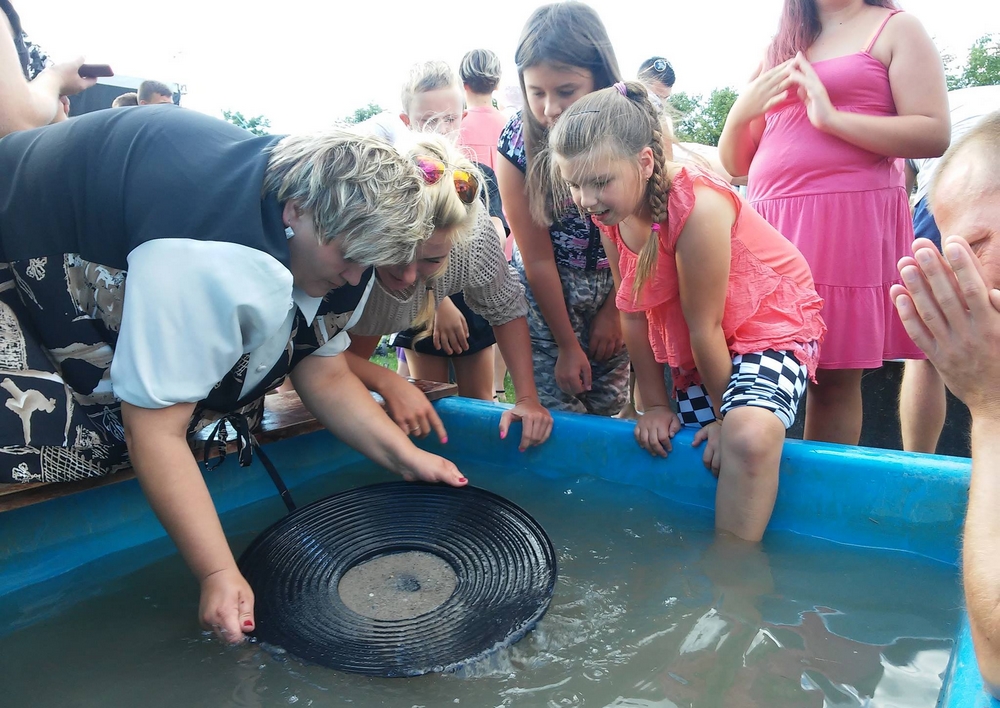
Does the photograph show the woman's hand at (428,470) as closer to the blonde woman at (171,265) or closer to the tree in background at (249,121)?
the blonde woman at (171,265)

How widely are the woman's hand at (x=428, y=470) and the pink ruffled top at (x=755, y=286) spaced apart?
2.40 ft

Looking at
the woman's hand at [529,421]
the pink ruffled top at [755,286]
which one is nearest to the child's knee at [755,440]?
the pink ruffled top at [755,286]

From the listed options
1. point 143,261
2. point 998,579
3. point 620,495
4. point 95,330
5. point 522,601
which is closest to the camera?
point 998,579

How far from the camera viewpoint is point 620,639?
1.46 metres

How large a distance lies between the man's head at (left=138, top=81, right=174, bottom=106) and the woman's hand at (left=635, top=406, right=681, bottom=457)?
4065mm

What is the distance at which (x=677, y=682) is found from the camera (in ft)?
4.35

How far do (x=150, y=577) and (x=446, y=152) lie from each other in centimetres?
127

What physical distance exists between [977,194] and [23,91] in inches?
78.9

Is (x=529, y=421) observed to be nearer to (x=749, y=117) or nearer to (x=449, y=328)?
(x=449, y=328)

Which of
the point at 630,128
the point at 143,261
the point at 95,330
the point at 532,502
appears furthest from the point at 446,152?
the point at 532,502

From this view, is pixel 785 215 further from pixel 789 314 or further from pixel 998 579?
pixel 998 579

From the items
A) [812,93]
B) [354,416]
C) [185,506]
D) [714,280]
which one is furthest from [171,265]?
[812,93]

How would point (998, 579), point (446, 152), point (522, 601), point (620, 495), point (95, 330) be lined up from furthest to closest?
point (620, 495)
point (446, 152)
point (95, 330)
point (522, 601)
point (998, 579)

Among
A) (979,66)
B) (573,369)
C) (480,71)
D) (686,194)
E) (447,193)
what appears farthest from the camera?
(979,66)
